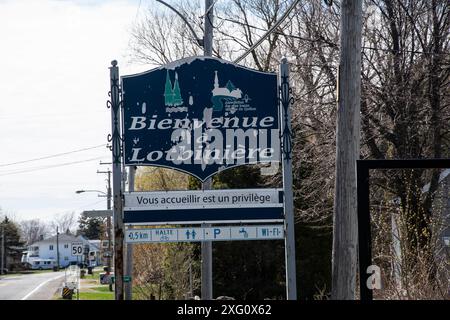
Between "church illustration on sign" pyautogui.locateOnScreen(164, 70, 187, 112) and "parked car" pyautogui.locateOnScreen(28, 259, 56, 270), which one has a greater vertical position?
"church illustration on sign" pyautogui.locateOnScreen(164, 70, 187, 112)

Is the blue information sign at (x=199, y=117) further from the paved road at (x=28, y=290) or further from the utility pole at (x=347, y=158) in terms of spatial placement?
the paved road at (x=28, y=290)

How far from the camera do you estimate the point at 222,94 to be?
10.9 meters

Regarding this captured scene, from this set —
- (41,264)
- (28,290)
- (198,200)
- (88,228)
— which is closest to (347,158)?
(198,200)

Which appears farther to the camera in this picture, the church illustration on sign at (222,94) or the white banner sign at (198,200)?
the church illustration on sign at (222,94)

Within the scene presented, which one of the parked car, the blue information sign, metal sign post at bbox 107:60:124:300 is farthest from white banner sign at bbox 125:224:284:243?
the parked car

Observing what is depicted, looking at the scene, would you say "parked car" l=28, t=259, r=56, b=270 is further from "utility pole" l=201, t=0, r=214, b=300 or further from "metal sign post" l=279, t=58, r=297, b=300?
"metal sign post" l=279, t=58, r=297, b=300

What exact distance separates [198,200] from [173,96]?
59.3 inches

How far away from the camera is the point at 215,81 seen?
36.0ft

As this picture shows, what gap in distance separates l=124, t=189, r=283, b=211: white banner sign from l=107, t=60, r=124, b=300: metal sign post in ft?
0.51

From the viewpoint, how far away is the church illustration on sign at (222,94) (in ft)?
35.7

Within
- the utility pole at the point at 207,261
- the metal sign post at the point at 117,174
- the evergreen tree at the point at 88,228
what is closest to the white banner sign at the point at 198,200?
the metal sign post at the point at 117,174

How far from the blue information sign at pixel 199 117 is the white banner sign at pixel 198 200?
48 cm

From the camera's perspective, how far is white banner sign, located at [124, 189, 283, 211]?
10617 millimetres

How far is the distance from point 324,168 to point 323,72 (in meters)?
2.75
